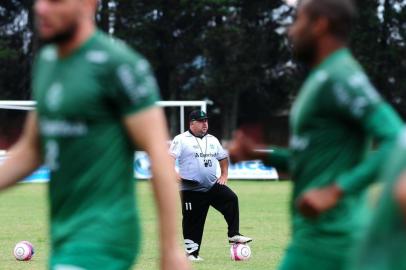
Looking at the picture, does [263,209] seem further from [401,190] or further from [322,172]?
[401,190]

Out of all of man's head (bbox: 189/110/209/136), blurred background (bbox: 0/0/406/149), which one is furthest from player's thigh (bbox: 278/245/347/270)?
blurred background (bbox: 0/0/406/149)

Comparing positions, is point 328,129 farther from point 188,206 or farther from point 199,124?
point 199,124

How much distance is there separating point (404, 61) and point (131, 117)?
5416cm

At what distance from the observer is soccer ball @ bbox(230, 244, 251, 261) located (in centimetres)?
1366

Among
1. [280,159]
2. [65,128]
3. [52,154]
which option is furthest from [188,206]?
[65,128]

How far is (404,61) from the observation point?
57344 mm

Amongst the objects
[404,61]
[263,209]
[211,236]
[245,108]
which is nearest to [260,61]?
[245,108]

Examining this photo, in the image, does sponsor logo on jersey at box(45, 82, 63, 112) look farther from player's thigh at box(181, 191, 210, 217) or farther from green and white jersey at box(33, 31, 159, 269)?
→ player's thigh at box(181, 191, 210, 217)

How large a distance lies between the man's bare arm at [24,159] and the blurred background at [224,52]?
51.1 meters

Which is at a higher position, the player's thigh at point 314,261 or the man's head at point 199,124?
the player's thigh at point 314,261

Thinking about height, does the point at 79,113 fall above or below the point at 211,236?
above

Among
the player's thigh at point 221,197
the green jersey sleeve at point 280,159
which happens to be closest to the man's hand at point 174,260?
the green jersey sleeve at point 280,159

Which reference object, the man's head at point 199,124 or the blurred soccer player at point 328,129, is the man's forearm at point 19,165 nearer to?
the blurred soccer player at point 328,129

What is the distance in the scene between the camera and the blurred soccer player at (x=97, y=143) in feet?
14.8
